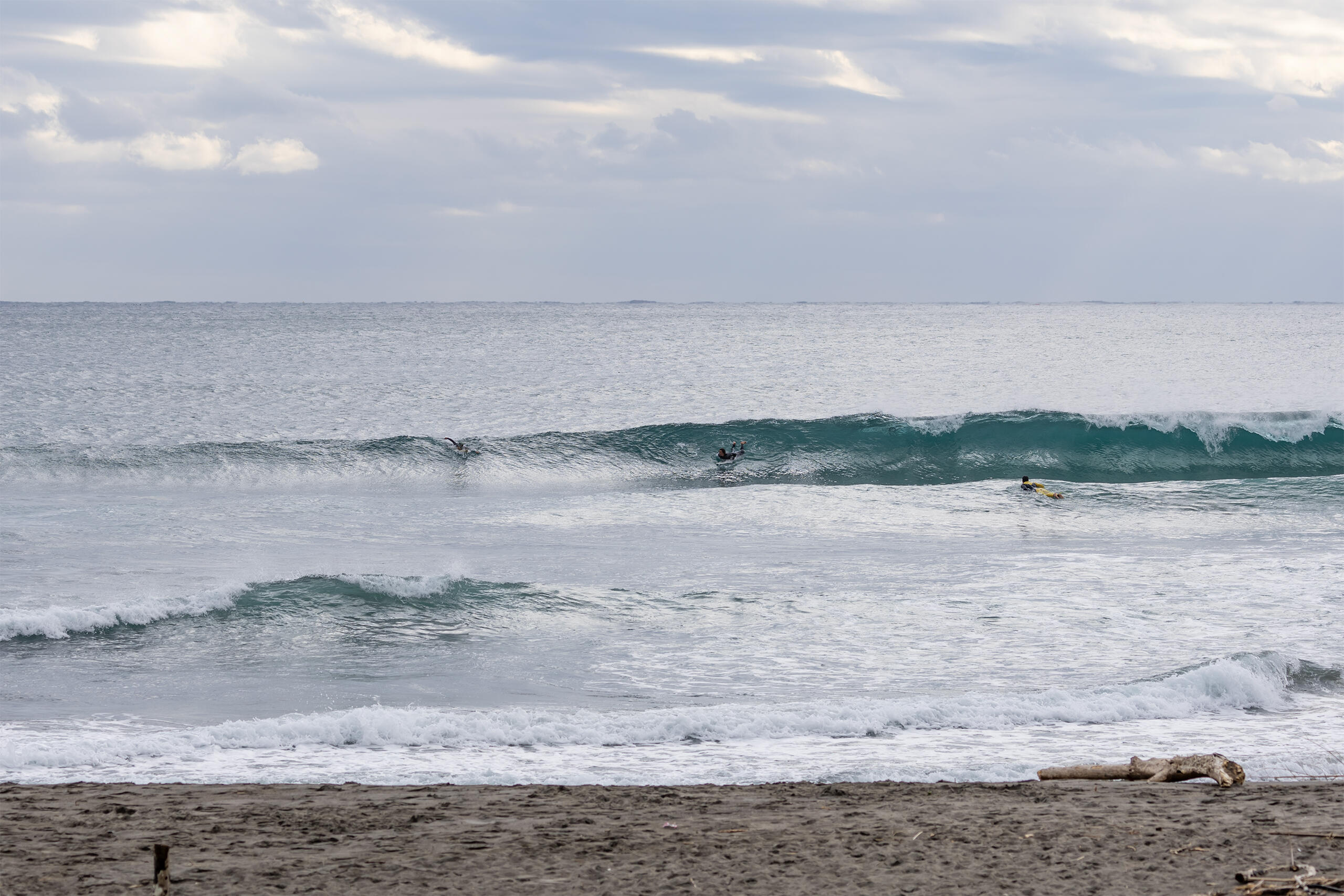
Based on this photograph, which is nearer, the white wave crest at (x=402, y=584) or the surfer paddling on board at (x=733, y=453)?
A: the white wave crest at (x=402, y=584)

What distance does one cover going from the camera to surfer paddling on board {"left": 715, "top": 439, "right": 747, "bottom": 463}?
Result: 27.1m

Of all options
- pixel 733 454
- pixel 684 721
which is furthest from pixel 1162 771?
pixel 733 454

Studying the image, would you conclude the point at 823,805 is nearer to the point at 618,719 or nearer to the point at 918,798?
the point at 918,798

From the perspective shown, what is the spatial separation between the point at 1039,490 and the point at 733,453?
935 centimetres

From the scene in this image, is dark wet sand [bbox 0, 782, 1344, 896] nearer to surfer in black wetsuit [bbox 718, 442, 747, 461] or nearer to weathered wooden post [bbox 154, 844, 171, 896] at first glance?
weathered wooden post [bbox 154, 844, 171, 896]

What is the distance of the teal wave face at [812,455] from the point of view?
25.6m

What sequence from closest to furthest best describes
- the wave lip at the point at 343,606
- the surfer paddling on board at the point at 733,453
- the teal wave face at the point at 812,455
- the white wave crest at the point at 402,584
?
the wave lip at the point at 343,606, the white wave crest at the point at 402,584, the teal wave face at the point at 812,455, the surfer paddling on board at the point at 733,453

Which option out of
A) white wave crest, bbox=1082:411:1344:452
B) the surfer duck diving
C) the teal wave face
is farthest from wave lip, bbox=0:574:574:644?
white wave crest, bbox=1082:411:1344:452

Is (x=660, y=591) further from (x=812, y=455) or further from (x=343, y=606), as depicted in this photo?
(x=812, y=455)

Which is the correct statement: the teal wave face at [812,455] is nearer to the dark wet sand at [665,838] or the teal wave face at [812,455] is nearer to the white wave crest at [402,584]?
the white wave crest at [402,584]

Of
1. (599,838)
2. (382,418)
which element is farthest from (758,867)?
(382,418)

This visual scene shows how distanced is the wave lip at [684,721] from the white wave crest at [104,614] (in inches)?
130

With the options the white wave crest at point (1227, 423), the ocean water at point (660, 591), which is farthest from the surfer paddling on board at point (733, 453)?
the white wave crest at point (1227, 423)

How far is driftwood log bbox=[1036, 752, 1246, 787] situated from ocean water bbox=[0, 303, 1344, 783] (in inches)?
12.5
